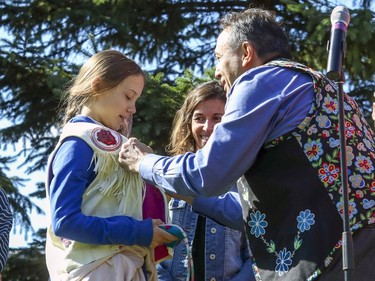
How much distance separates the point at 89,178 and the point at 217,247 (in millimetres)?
905

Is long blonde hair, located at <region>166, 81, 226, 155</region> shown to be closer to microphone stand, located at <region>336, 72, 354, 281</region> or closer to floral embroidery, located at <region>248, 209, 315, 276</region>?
floral embroidery, located at <region>248, 209, 315, 276</region>

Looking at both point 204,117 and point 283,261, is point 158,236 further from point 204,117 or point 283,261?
point 204,117

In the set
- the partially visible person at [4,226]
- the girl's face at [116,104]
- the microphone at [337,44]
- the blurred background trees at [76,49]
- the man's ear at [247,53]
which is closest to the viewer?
the microphone at [337,44]

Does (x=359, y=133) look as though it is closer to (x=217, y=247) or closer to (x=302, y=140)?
(x=302, y=140)

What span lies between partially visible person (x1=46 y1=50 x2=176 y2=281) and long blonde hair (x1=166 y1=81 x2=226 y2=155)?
2.82 ft

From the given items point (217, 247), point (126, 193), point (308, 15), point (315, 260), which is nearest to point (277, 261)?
point (315, 260)

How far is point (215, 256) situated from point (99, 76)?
41.6 inches

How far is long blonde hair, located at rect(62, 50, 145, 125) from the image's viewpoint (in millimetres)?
4164

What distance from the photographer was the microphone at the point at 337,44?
10.9 ft

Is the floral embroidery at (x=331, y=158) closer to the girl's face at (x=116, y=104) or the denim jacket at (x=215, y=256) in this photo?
the girl's face at (x=116, y=104)

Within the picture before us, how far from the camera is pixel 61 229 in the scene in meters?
3.82

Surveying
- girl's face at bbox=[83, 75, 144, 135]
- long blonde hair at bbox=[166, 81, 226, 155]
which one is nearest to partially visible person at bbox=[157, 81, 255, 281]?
long blonde hair at bbox=[166, 81, 226, 155]

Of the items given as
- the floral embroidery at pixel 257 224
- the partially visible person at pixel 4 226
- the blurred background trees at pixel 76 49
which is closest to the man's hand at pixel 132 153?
the floral embroidery at pixel 257 224

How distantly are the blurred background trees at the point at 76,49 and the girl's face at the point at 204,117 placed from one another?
4.72 m
